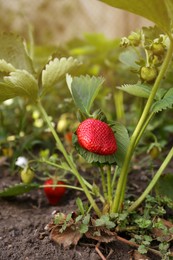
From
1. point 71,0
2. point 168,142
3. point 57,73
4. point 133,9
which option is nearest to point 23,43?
point 57,73

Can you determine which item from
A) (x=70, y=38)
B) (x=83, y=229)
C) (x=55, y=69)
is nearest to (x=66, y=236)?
(x=83, y=229)

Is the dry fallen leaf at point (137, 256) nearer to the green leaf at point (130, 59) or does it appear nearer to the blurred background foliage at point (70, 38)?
the green leaf at point (130, 59)

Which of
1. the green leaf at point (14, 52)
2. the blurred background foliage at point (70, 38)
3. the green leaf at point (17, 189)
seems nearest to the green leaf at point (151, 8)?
the green leaf at point (14, 52)

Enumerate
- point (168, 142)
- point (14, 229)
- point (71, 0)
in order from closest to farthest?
point (14, 229), point (168, 142), point (71, 0)

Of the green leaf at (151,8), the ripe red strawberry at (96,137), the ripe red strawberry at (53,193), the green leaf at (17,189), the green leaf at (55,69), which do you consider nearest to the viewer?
the green leaf at (151,8)

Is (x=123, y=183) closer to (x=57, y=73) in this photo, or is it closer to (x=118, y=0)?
(x=57, y=73)

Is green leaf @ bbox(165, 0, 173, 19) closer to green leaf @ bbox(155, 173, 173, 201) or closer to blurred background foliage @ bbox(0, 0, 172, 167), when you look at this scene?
green leaf @ bbox(155, 173, 173, 201)
